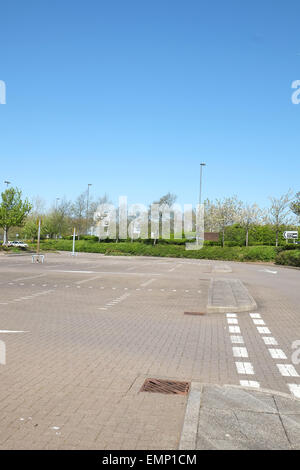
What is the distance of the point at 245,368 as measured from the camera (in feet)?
21.7

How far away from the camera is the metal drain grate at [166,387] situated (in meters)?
5.32

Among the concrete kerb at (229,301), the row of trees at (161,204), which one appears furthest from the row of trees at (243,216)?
the concrete kerb at (229,301)

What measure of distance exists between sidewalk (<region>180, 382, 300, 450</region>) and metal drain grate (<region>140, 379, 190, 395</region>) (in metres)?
0.16

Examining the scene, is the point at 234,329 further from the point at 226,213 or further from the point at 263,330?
the point at 226,213

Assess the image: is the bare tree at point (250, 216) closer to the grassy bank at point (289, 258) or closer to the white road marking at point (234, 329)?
the grassy bank at point (289, 258)

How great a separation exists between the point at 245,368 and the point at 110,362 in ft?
6.59

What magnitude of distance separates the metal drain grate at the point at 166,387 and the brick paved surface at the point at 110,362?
150mm

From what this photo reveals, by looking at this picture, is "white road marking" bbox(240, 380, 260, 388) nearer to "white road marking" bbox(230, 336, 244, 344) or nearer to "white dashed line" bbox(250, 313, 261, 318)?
"white road marking" bbox(230, 336, 244, 344)

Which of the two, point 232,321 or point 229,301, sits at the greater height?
point 229,301

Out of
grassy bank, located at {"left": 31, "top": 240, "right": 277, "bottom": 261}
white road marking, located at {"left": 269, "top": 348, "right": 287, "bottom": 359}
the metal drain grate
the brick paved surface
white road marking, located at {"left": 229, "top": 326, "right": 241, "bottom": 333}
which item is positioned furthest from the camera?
grassy bank, located at {"left": 31, "top": 240, "right": 277, "bottom": 261}

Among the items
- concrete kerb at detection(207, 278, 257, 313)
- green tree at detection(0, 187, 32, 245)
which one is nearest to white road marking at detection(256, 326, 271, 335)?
concrete kerb at detection(207, 278, 257, 313)

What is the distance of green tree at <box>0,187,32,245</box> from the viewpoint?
51500 mm

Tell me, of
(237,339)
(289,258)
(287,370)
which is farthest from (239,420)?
(289,258)
